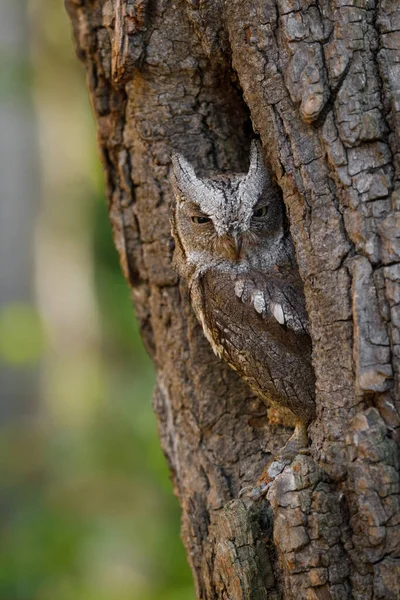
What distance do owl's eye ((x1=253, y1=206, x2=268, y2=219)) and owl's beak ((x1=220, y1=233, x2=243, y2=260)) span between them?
11cm

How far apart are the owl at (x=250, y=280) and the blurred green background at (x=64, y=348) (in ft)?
13.2

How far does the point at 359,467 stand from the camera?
218 centimetres

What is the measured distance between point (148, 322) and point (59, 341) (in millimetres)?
6770

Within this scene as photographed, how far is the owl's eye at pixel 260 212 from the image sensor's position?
288cm

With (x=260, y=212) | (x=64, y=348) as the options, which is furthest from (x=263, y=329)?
(x=64, y=348)

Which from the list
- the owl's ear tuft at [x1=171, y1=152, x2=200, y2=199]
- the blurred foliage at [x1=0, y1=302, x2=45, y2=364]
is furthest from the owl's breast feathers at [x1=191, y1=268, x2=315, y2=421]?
the blurred foliage at [x1=0, y1=302, x2=45, y2=364]

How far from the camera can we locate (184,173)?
2.86 m

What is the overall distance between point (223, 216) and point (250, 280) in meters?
0.29

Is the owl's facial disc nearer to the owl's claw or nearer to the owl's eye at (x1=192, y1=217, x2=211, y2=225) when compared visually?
the owl's eye at (x1=192, y1=217, x2=211, y2=225)

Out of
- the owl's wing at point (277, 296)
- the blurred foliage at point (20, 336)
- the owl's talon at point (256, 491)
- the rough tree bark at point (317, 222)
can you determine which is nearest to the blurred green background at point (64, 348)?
the blurred foliage at point (20, 336)

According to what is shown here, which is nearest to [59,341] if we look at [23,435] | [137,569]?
[23,435]

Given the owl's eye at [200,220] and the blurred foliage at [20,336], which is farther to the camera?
the blurred foliage at [20,336]

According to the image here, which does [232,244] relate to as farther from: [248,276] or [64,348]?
[64,348]

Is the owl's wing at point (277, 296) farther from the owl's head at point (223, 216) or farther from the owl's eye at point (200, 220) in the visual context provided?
the owl's eye at point (200, 220)
